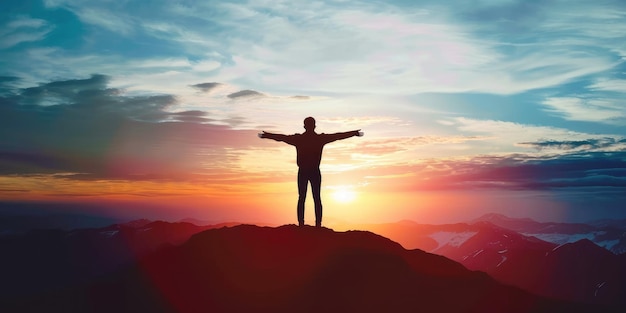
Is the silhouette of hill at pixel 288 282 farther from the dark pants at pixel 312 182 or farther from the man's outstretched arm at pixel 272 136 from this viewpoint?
the man's outstretched arm at pixel 272 136

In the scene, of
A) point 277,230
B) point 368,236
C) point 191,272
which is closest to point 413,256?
point 368,236

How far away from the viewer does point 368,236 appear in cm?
2545

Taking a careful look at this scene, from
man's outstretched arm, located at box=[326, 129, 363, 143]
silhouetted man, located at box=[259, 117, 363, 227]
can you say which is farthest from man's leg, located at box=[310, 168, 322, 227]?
man's outstretched arm, located at box=[326, 129, 363, 143]

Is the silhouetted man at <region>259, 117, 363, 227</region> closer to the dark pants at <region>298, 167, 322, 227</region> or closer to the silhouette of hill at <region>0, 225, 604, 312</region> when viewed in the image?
the dark pants at <region>298, 167, 322, 227</region>

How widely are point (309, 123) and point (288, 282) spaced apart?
6912 millimetres

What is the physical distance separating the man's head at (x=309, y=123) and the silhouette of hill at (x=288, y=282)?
5075mm

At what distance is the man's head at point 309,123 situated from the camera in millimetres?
22197

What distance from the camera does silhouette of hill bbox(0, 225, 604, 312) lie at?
20.5 meters

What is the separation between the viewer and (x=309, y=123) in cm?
2222

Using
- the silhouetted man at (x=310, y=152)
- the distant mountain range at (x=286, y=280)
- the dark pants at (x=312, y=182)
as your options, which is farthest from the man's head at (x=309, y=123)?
the distant mountain range at (x=286, y=280)

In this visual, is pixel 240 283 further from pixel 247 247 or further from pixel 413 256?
pixel 413 256

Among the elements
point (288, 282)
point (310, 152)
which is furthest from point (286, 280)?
point (310, 152)

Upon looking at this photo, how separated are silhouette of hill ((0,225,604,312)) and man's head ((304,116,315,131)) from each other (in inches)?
200

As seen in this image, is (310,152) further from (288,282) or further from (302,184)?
(288,282)
